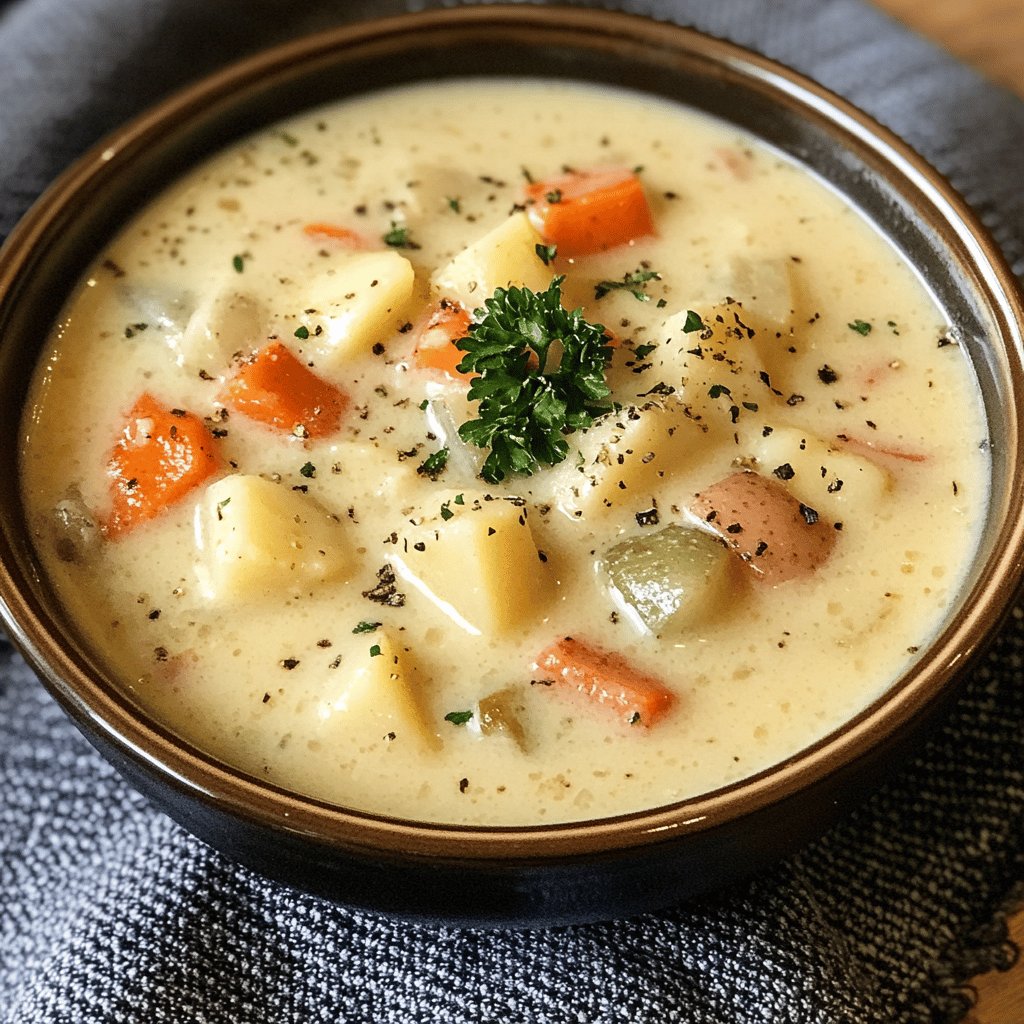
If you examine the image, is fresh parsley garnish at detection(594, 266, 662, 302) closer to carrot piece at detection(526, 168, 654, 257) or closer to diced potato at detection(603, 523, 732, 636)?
carrot piece at detection(526, 168, 654, 257)

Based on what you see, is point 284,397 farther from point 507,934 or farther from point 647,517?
point 507,934

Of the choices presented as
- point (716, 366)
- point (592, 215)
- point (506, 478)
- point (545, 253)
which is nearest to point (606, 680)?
point (506, 478)

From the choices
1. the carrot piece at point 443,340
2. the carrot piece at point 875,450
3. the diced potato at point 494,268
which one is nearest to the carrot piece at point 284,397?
the carrot piece at point 443,340

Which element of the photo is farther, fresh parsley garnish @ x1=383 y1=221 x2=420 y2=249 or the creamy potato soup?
fresh parsley garnish @ x1=383 y1=221 x2=420 y2=249

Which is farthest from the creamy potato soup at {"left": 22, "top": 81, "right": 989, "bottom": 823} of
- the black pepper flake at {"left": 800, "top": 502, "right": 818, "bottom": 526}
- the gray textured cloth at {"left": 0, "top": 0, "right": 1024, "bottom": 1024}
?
the gray textured cloth at {"left": 0, "top": 0, "right": 1024, "bottom": 1024}

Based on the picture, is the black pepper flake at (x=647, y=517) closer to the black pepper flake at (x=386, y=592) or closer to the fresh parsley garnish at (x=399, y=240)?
the black pepper flake at (x=386, y=592)
